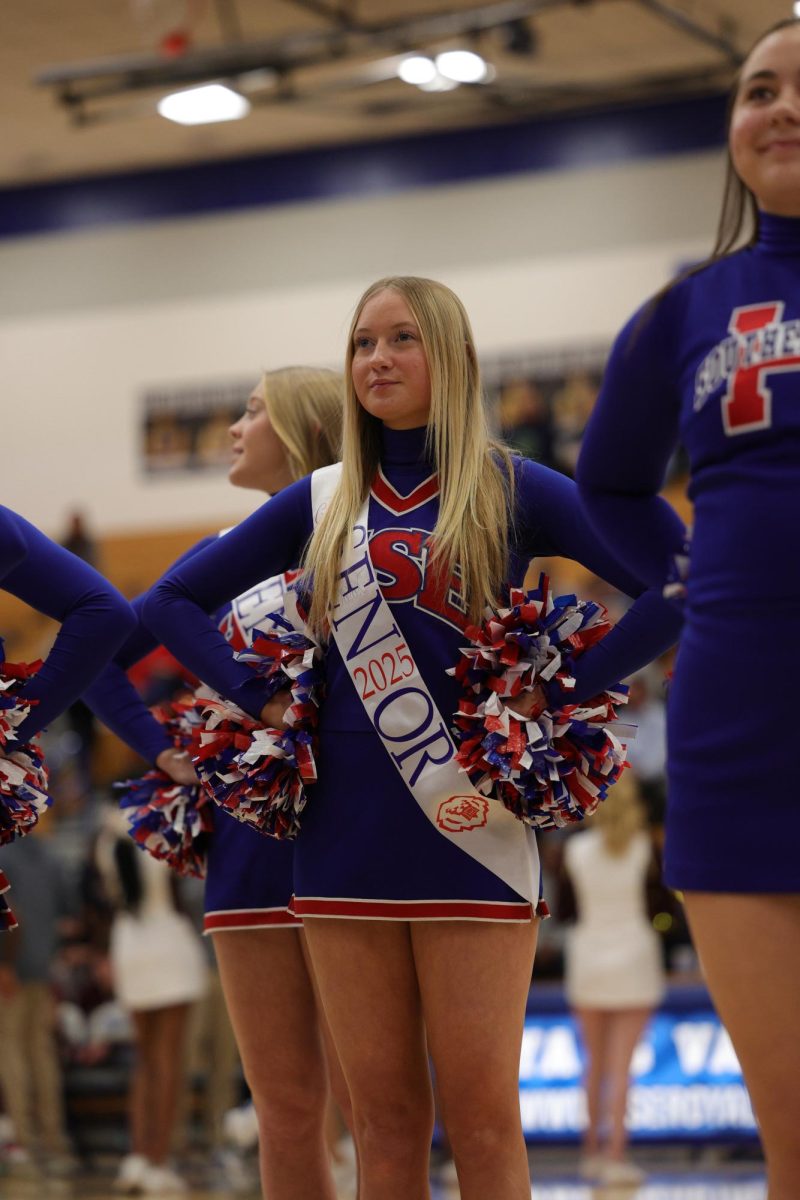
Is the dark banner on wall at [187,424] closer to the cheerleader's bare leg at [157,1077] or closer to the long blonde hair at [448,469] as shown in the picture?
the cheerleader's bare leg at [157,1077]

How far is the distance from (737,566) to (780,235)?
409mm

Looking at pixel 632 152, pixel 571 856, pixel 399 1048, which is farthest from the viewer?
pixel 632 152

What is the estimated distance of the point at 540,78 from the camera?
11852 mm

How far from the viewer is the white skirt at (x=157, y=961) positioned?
7254mm

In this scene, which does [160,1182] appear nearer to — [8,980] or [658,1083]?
[8,980]

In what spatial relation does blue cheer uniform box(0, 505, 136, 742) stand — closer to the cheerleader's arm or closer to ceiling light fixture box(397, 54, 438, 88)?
the cheerleader's arm

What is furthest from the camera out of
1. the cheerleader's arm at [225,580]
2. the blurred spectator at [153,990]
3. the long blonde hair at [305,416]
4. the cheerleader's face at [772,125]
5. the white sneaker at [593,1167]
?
the blurred spectator at [153,990]

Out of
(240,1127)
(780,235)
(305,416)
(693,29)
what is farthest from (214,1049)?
(780,235)

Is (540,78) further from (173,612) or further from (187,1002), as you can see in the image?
(173,612)

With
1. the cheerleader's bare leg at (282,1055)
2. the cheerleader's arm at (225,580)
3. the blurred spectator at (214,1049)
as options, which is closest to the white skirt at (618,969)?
the blurred spectator at (214,1049)

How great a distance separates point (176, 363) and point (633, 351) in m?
11.7

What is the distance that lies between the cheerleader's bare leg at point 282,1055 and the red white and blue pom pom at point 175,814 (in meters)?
0.27

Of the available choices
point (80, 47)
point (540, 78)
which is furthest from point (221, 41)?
point (540, 78)

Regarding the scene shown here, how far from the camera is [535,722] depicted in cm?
270
